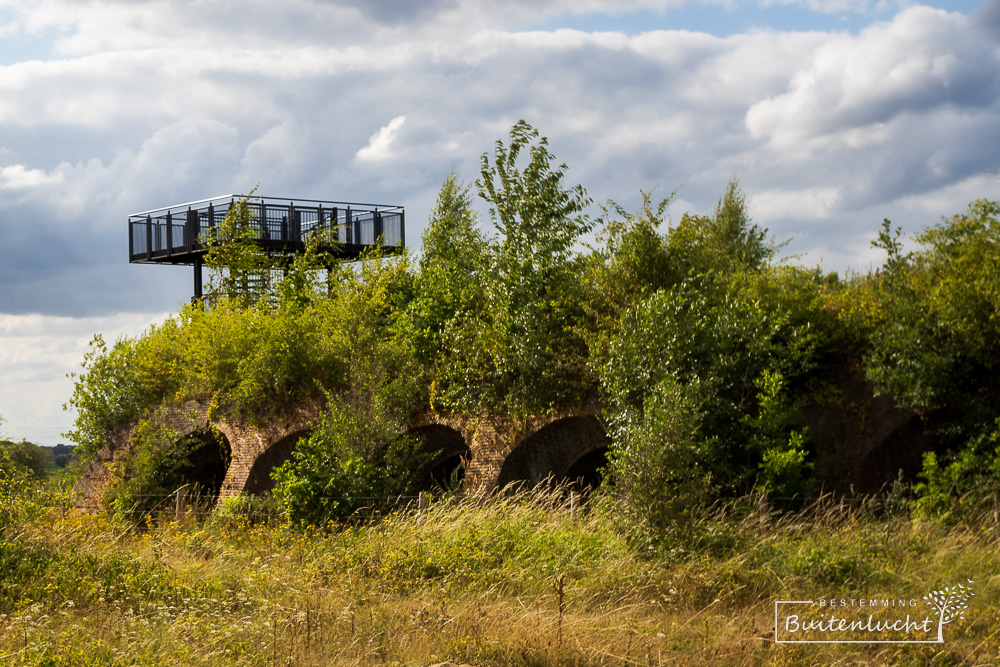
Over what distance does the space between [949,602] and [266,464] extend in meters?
15.9

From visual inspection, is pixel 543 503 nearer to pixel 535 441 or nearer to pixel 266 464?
pixel 535 441

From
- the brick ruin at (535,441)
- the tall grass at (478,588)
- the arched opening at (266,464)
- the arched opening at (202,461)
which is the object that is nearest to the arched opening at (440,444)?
the brick ruin at (535,441)

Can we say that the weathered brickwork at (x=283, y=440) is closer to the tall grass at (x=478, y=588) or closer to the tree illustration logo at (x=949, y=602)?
the tall grass at (x=478, y=588)

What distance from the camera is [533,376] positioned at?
15.3 metres

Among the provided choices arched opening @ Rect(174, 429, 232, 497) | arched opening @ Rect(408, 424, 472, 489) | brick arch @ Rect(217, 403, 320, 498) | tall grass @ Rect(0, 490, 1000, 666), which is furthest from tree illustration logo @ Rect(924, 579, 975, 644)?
arched opening @ Rect(174, 429, 232, 497)

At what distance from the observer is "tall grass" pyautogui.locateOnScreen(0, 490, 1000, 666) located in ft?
21.9

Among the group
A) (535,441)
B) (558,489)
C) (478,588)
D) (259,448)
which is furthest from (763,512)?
(259,448)

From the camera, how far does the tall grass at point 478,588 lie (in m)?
6.67

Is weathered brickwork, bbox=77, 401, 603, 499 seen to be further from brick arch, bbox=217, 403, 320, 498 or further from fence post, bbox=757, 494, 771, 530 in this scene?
fence post, bbox=757, 494, 771, 530

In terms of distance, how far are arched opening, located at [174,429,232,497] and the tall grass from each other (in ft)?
33.0

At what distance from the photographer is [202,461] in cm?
2323

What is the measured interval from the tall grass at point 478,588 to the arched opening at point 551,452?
4.12 meters

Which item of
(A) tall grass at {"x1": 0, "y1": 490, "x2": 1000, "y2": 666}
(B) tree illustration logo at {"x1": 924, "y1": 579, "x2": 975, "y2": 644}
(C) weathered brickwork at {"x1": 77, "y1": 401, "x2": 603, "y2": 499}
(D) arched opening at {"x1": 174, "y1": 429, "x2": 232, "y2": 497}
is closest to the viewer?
(A) tall grass at {"x1": 0, "y1": 490, "x2": 1000, "y2": 666}

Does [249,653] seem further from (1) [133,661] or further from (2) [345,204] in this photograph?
(2) [345,204]
